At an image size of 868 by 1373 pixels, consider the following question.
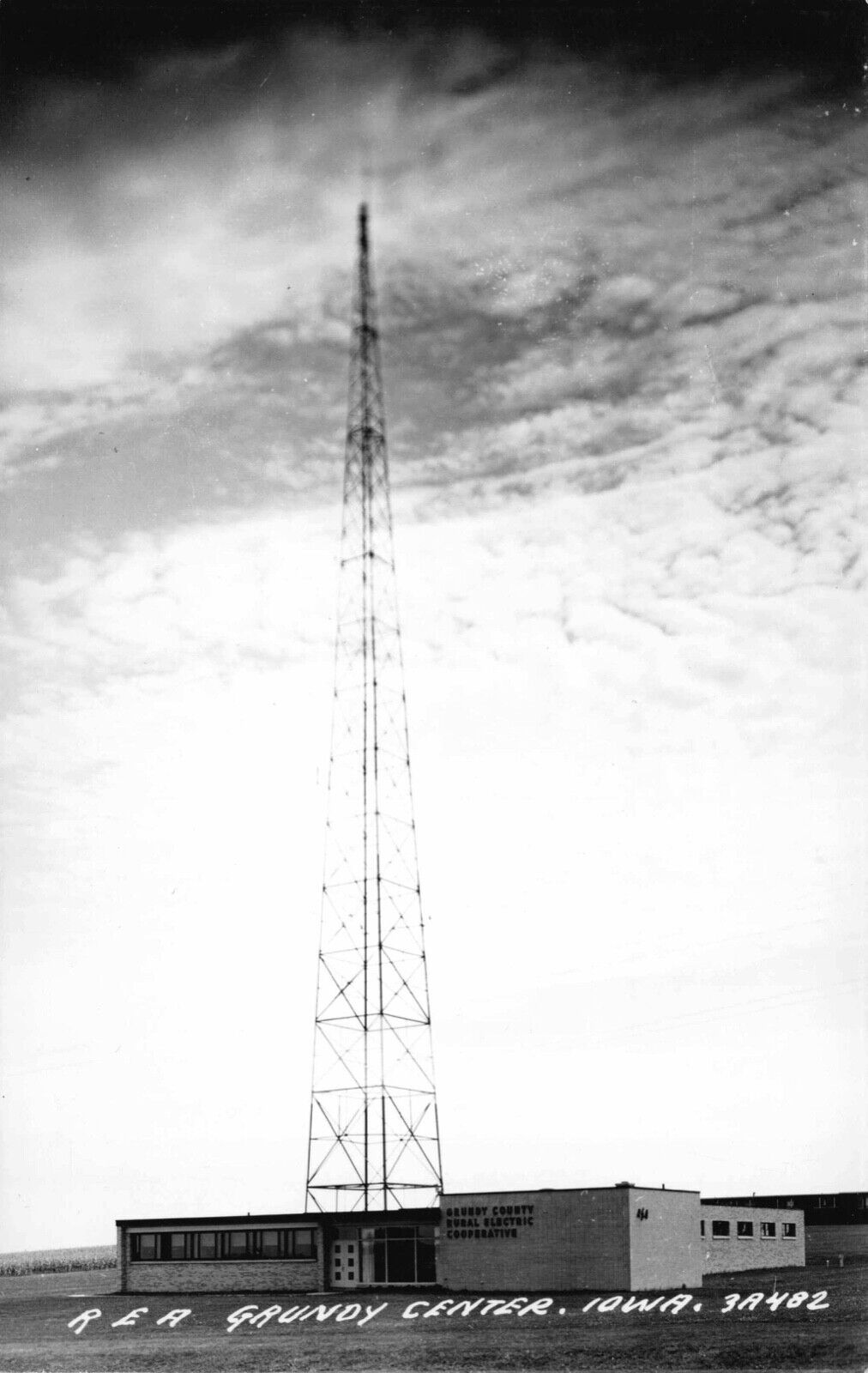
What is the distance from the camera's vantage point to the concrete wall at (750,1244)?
5272cm

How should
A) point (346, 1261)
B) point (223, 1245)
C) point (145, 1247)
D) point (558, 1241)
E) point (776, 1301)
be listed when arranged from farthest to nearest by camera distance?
point (145, 1247), point (223, 1245), point (346, 1261), point (558, 1241), point (776, 1301)

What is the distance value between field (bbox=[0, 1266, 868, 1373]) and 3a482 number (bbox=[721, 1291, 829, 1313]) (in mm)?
149

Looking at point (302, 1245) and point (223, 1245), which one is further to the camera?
point (223, 1245)

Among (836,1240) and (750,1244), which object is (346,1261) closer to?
(750,1244)

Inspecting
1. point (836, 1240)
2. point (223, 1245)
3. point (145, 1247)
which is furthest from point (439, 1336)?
point (836, 1240)

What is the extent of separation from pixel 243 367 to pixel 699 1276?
106ft

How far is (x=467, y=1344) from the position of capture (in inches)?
1252

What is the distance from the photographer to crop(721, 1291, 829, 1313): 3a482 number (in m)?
40.0

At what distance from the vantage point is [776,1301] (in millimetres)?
42250

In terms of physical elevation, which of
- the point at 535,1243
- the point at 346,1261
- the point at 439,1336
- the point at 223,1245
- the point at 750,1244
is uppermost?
the point at 535,1243

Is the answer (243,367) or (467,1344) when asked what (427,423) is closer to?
(243,367)

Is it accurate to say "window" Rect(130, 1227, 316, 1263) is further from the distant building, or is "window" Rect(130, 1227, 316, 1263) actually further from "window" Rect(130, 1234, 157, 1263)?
the distant building

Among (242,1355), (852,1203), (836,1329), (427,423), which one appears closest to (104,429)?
(427,423)

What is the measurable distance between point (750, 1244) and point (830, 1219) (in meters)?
31.1
